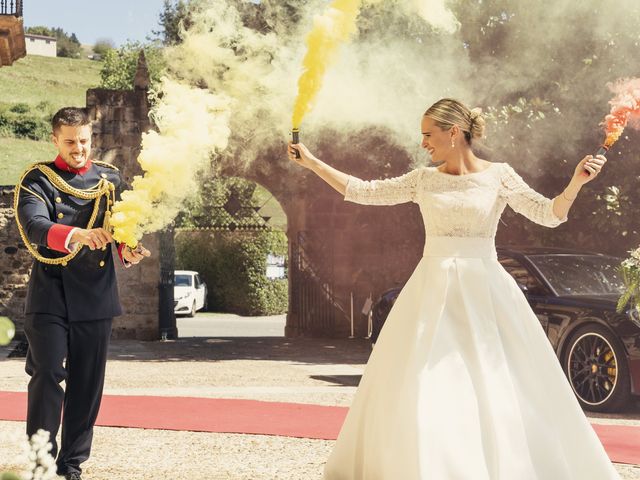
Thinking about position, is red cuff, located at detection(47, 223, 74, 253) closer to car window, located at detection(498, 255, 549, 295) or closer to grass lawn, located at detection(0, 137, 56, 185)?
car window, located at detection(498, 255, 549, 295)

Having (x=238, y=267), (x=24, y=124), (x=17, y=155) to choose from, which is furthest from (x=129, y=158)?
(x=24, y=124)

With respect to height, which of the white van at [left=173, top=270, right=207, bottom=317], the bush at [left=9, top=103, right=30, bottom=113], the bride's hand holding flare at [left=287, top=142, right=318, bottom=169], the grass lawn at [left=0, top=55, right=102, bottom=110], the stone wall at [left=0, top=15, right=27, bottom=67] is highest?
the grass lawn at [left=0, top=55, right=102, bottom=110]

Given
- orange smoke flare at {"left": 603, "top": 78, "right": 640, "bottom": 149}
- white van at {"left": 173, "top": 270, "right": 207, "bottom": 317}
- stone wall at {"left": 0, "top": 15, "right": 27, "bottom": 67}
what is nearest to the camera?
orange smoke flare at {"left": 603, "top": 78, "right": 640, "bottom": 149}

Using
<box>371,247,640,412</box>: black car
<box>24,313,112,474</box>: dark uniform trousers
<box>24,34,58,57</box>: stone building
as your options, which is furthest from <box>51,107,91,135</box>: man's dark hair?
<box>24,34,58,57</box>: stone building

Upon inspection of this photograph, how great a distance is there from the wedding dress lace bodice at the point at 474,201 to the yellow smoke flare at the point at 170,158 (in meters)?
1.05

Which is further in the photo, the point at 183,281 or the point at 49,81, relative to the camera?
the point at 49,81

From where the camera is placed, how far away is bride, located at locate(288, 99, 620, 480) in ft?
16.1

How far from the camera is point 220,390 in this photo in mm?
11242

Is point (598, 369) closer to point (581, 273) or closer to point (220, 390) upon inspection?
point (581, 273)

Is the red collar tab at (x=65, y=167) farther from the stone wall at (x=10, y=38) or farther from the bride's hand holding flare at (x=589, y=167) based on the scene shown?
the stone wall at (x=10, y=38)

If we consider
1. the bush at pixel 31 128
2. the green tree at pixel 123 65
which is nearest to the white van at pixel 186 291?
the green tree at pixel 123 65

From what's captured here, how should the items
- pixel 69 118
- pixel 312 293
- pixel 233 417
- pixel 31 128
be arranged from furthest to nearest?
pixel 31 128 < pixel 312 293 < pixel 233 417 < pixel 69 118

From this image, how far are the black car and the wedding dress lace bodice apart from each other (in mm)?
4469

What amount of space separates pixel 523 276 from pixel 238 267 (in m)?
23.5
